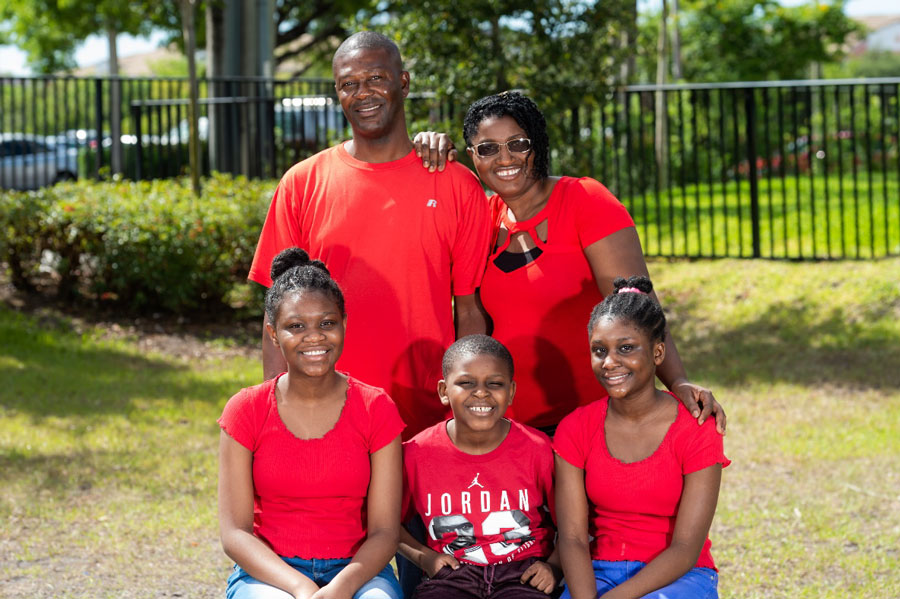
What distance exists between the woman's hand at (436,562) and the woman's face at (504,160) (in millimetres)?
1134

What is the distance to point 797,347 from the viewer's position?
8.10 m

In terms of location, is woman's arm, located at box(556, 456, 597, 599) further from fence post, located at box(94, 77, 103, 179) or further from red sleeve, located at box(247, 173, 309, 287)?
fence post, located at box(94, 77, 103, 179)

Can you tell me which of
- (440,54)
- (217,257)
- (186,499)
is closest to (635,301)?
(186,499)

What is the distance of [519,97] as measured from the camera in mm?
3342

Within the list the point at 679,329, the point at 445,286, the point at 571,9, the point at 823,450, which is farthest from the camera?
the point at 679,329

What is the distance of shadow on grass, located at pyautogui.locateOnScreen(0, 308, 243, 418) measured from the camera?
705 cm

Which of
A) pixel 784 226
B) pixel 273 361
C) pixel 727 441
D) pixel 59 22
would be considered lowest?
pixel 727 441

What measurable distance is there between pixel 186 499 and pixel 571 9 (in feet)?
16.2

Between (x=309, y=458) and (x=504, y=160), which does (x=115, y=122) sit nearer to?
(x=504, y=160)

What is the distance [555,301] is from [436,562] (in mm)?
874

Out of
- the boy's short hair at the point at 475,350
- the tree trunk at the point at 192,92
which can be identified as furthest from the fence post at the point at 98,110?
the boy's short hair at the point at 475,350

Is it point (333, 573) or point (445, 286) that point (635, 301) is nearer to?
point (445, 286)

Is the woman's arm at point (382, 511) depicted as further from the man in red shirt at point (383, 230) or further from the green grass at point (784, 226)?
the green grass at point (784, 226)

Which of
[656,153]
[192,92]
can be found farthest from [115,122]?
[656,153]
